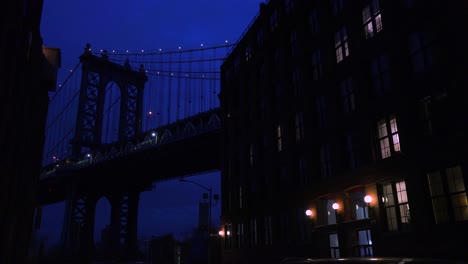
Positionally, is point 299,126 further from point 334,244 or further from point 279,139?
point 334,244

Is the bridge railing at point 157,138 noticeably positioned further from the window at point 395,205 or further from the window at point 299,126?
the window at point 395,205

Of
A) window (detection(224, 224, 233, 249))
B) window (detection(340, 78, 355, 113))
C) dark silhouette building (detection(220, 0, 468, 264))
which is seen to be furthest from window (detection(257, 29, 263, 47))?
window (detection(224, 224, 233, 249))

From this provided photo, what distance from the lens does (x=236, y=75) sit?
4822 centimetres

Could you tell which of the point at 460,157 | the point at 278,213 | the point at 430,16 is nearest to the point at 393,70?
the point at 430,16

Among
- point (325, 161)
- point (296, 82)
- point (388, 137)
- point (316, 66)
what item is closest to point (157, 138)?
point (296, 82)

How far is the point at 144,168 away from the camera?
83.0m

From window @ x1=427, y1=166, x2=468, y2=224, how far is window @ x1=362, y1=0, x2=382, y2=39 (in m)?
9.44

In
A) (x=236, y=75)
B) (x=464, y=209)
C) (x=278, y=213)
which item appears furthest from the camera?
(x=236, y=75)

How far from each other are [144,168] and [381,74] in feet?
208

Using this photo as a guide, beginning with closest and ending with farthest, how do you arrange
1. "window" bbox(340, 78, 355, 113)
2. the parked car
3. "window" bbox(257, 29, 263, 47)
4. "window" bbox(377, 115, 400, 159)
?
the parked car
"window" bbox(377, 115, 400, 159)
"window" bbox(340, 78, 355, 113)
"window" bbox(257, 29, 263, 47)

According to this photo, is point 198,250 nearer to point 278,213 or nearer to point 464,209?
point 278,213

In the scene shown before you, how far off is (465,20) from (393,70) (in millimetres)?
4514

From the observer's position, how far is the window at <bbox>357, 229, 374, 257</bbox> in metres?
25.6

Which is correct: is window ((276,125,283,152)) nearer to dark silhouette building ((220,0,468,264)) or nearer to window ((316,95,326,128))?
dark silhouette building ((220,0,468,264))
